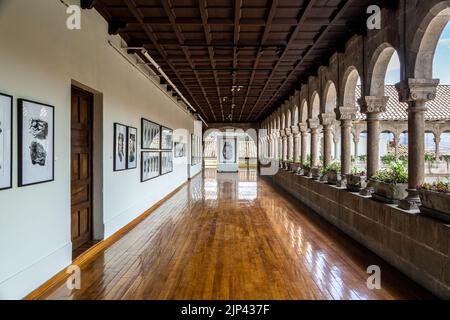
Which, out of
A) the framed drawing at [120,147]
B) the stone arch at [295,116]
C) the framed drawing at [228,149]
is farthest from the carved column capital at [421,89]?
the framed drawing at [228,149]

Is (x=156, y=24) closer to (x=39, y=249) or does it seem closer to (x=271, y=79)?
(x=39, y=249)

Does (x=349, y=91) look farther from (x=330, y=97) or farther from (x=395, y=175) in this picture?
(x=395, y=175)

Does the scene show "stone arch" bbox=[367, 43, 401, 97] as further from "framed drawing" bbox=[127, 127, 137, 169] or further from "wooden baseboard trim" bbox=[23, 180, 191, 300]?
"wooden baseboard trim" bbox=[23, 180, 191, 300]

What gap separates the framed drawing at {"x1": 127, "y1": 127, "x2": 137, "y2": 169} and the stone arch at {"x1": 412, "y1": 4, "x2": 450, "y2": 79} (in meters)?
5.12

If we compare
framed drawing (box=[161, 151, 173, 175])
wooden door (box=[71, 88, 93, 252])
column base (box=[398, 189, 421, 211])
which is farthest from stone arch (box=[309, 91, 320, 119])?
wooden door (box=[71, 88, 93, 252])

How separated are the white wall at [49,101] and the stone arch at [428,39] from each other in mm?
4471

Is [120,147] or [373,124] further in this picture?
[120,147]

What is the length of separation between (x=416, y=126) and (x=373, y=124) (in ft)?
5.34

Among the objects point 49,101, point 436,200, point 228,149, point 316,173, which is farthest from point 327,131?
point 228,149

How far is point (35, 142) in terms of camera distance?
3.53 metres

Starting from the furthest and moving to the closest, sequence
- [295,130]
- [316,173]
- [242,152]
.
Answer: [242,152] < [295,130] < [316,173]

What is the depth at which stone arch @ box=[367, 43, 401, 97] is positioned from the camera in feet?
18.4

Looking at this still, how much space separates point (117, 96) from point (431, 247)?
541 cm
